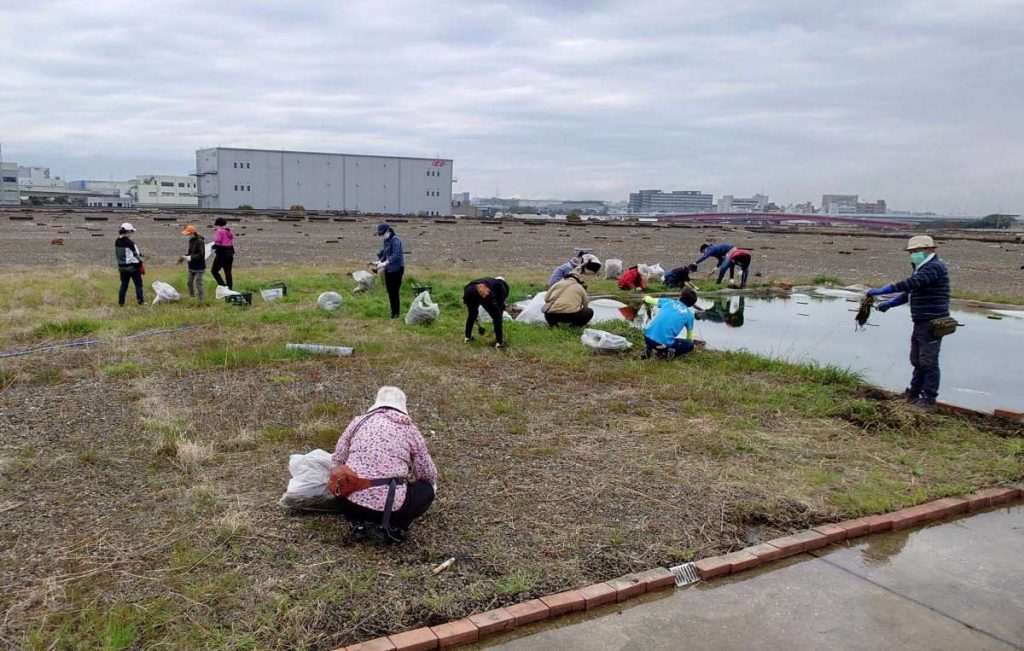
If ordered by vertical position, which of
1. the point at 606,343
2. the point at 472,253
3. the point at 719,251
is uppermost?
the point at 719,251

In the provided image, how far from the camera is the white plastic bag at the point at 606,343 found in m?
8.86

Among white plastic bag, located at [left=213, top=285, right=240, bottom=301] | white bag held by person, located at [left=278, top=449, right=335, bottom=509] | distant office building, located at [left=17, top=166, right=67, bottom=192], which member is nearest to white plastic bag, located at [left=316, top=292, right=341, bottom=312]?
white plastic bag, located at [left=213, top=285, right=240, bottom=301]

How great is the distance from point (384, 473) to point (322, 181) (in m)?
85.9

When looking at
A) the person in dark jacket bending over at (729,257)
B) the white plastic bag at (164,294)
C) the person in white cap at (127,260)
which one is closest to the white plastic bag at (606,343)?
the white plastic bag at (164,294)

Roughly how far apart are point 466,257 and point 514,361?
15244 mm

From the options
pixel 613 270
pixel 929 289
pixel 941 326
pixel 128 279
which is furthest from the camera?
pixel 613 270

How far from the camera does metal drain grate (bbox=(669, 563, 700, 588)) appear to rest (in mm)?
A: 3791

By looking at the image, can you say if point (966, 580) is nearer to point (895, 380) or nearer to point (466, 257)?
point (895, 380)

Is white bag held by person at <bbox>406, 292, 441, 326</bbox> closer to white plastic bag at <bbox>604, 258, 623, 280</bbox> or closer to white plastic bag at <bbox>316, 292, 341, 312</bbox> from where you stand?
white plastic bag at <bbox>316, 292, 341, 312</bbox>

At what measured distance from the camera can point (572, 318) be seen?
10.3m

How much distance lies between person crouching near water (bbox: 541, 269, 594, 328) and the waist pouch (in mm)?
4609

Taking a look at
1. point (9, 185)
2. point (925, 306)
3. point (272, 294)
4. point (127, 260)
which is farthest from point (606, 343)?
point (9, 185)

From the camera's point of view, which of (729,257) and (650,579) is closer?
(650,579)

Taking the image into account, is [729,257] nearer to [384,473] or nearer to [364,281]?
[364,281]
